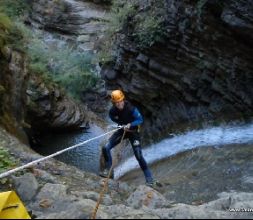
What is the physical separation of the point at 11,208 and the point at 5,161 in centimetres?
339

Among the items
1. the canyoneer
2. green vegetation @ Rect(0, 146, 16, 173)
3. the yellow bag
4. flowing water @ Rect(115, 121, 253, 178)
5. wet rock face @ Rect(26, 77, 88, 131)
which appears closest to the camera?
the yellow bag

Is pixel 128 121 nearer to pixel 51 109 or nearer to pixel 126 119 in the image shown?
pixel 126 119

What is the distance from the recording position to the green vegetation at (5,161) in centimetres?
754

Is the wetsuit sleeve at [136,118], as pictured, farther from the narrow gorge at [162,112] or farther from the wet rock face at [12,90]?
the wet rock face at [12,90]

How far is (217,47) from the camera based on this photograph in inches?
468

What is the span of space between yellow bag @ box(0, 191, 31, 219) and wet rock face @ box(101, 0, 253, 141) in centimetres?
773

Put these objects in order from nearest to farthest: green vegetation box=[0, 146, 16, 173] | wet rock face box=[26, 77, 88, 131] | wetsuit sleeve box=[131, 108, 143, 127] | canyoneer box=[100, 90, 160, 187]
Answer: green vegetation box=[0, 146, 16, 173]
canyoneer box=[100, 90, 160, 187]
wetsuit sleeve box=[131, 108, 143, 127]
wet rock face box=[26, 77, 88, 131]

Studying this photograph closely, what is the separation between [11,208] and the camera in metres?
4.43

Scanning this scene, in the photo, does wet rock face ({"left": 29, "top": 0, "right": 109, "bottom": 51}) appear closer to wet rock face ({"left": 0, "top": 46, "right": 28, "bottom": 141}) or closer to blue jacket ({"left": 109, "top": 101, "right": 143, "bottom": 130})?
wet rock face ({"left": 0, "top": 46, "right": 28, "bottom": 141})

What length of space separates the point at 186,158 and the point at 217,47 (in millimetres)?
2978

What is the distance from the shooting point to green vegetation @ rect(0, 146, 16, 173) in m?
7.54

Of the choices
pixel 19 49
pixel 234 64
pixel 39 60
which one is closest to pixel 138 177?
pixel 234 64

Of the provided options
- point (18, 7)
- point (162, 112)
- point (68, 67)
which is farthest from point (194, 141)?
point (18, 7)

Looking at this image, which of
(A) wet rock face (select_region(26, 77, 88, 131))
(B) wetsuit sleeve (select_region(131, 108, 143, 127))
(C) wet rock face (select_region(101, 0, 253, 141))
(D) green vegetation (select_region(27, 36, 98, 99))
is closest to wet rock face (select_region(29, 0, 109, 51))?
(D) green vegetation (select_region(27, 36, 98, 99))
